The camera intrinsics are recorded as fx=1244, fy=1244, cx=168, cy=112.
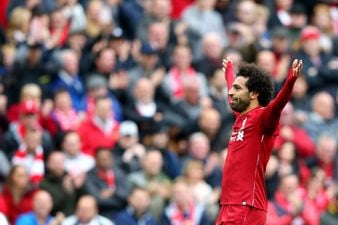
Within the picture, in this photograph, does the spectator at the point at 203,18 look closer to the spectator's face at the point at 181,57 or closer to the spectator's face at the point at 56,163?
the spectator's face at the point at 181,57

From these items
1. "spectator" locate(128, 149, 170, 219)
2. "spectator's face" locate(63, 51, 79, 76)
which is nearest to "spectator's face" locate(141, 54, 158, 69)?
"spectator's face" locate(63, 51, 79, 76)

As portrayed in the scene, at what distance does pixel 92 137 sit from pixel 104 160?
654 millimetres

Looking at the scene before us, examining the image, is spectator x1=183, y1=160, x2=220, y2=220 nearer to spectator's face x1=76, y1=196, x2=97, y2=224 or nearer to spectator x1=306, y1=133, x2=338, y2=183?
spectator's face x1=76, y1=196, x2=97, y2=224

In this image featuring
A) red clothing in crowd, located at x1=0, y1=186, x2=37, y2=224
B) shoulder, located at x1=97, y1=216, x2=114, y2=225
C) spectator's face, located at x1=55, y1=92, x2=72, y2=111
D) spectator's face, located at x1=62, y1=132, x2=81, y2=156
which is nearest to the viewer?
red clothing in crowd, located at x1=0, y1=186, x2=37, y2=224

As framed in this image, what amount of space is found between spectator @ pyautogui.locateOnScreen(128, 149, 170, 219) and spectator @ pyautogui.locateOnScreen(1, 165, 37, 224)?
1.33 metres

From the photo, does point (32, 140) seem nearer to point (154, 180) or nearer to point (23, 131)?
point (23, 131)

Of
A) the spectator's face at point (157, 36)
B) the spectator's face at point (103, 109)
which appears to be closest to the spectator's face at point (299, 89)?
the spectator's face at point (157, 36)

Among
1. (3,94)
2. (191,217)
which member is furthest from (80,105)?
(191,217)

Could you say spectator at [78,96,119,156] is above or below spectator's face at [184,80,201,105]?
below

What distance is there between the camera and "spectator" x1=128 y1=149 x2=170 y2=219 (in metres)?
14.3

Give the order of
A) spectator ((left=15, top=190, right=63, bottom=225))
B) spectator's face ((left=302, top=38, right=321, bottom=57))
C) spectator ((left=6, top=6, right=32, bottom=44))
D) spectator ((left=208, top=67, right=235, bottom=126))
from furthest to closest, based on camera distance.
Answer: spectator's face ((left=302, top=38, right=321, bottom=57)), spectator ((left=208, top=67, right=235, bottom=126)), spectator ((left=6, top=6, right=32, bottom=44)), spectator ((left=15, top=190, right=63, bottom=225))

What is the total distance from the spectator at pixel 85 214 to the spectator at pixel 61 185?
0.18 meters

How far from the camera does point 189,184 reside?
14648 millimetres

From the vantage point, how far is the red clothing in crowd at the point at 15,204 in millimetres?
13500
